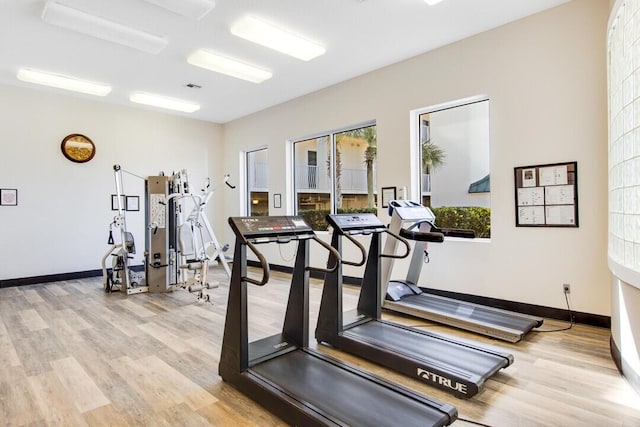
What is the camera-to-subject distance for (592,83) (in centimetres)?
352

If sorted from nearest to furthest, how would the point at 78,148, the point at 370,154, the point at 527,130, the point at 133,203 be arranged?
the point at 527,130 < the point at 370,154 < the point at 78,148 < the point at 133,203

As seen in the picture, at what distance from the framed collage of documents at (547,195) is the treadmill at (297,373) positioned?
247 centimetres

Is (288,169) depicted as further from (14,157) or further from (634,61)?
(634,61)

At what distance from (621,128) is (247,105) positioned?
602 cm

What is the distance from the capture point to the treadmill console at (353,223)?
324cm

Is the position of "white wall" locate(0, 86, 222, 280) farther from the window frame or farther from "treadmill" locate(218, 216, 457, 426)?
"treadmill" locate(218, 216, 457, 426)

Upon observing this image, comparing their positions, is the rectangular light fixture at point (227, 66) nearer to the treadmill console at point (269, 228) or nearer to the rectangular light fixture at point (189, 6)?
the rectangular light fixture at point (189, 6)

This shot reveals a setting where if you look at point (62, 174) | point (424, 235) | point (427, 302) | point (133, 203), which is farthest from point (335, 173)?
point (62, 174)

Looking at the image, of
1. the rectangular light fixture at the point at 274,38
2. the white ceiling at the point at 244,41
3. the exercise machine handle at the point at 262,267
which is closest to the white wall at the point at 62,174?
the white ceiling at the point at 244,41

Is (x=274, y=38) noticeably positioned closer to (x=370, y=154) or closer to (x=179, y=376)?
(x=370, y=154)

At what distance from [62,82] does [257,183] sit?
381 centimetres

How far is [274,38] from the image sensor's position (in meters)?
4.14

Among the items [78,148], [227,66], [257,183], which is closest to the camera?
[227,66]

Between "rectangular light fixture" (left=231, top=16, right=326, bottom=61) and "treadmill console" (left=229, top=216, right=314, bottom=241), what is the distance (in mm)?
2338
